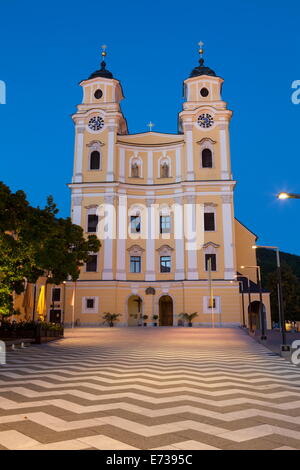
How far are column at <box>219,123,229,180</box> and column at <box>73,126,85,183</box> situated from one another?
57.4 feet

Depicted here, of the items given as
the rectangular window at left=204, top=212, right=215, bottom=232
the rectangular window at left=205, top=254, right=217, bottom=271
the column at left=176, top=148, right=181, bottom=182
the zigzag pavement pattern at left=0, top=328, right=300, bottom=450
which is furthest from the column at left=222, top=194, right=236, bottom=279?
the zigzag pavement pattern at left=0, top=328, right=300, bottom=450

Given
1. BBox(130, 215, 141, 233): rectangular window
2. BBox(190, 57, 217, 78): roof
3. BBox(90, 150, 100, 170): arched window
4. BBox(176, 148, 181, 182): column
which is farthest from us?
BBox(190, 57, 217, 78): roof

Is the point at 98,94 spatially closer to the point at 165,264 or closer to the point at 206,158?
the point at 206,158

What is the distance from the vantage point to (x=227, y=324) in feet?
153

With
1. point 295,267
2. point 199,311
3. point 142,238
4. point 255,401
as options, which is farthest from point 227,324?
point 295,267

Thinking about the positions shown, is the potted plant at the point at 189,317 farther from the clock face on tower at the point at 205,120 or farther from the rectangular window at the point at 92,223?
the clock face on tower at the point at 205,120

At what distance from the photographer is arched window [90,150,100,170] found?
51.4m

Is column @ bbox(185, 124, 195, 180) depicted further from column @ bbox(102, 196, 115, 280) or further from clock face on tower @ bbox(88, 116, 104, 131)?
clock face on tower @ bbox(88, 116, 104, 131)

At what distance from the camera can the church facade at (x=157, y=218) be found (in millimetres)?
47781

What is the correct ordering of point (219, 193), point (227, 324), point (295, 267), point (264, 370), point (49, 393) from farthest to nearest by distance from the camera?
point (295, 267), point (219, 193), point (227, 324), point (264, 370), point (49, 393)

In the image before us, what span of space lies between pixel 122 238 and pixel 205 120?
18322mm

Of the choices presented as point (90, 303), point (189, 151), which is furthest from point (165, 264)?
point (189, 151)
